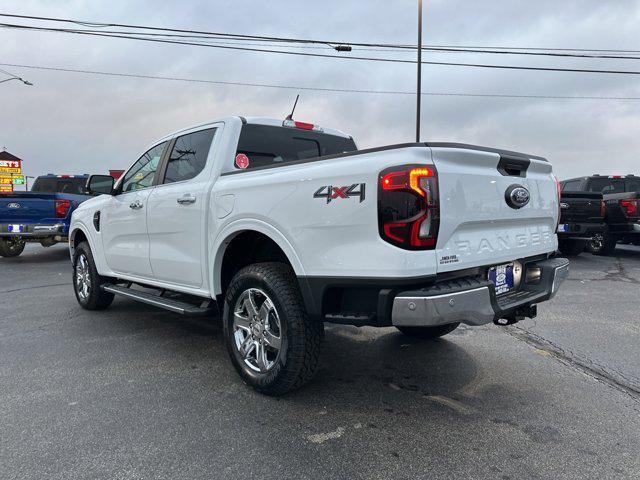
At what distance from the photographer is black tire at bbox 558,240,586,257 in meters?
10.8

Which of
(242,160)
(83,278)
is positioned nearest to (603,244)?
(242,160)

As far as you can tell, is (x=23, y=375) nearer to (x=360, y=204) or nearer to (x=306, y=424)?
(x=306, y=424)

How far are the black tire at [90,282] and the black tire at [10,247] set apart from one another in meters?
6.21

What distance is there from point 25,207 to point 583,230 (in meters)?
12.0

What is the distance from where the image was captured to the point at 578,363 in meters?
3.87

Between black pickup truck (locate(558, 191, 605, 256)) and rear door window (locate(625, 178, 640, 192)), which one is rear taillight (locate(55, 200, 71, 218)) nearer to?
black pickup truck (locate(558, 191, 605, 256))

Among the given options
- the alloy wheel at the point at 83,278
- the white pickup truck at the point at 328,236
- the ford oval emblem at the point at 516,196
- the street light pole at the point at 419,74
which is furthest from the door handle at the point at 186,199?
the street light pole at the point at 419,74

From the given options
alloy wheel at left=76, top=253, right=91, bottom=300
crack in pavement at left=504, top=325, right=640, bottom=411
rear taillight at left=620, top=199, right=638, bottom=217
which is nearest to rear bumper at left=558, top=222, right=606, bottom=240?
rear taillight at left=620, top=199, right=638, bottom=217

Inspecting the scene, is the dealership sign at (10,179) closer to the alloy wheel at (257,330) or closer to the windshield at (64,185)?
the windshield at (64,185)

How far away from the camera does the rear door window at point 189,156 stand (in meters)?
3.87

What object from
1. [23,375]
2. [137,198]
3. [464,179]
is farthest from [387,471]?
[137,198]

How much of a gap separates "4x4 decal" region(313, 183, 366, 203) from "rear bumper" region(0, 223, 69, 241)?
9005 millimetres

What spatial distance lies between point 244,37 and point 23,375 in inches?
652

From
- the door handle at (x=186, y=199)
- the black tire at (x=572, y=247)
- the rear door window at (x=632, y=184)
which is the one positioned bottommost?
the black tire at (x=572, y=247)
